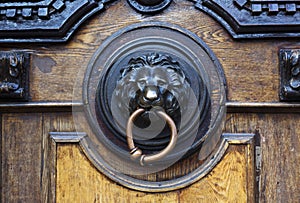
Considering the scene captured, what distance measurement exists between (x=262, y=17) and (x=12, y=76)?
469mm

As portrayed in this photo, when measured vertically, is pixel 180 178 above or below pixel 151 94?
below

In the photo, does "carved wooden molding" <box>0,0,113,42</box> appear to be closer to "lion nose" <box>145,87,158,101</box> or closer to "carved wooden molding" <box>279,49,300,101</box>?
"lion nose" <box>145,87,158,101</box>

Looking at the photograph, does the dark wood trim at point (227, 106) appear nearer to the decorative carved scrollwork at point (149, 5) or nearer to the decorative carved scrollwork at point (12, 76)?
the decorative carved scrollwork at point (12, 76)

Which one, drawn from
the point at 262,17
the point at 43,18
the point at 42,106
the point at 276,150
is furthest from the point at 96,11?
the point at 276,150

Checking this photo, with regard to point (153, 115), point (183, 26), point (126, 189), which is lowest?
point (126, 189)

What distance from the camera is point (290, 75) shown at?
1.08 meters

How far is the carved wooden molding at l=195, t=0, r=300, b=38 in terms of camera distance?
1088 millimetres

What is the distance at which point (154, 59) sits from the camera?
1.08 metres

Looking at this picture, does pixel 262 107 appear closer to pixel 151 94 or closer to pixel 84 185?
pixel 151 94

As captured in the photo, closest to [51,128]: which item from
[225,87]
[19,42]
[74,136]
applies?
[74,136]

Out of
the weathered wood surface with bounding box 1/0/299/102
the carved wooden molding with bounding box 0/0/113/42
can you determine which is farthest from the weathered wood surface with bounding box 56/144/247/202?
the carved wooden molding with bounding box 0/0/113/42

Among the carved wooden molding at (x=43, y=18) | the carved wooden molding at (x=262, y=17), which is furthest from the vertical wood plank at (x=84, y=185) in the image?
the carved wooden molding at (x=262, y=17)

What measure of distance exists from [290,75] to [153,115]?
26 centimetres

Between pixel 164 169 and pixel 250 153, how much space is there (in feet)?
0.52
